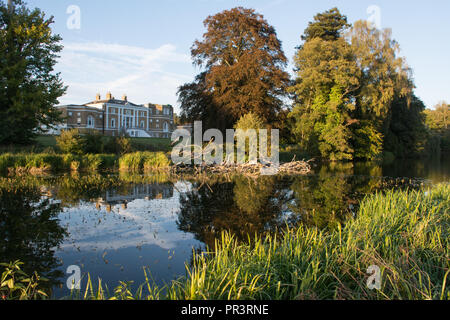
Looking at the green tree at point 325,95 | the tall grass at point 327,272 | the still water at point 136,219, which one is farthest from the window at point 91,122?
the tall grass at point 327,272

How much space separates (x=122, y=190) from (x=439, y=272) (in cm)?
997

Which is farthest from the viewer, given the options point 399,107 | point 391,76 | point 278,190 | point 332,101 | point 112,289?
point 399,107

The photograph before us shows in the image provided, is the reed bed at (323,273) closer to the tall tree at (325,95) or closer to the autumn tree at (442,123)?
the tall tree at (325,95)

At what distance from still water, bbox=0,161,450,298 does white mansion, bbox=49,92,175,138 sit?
49537 millimetres

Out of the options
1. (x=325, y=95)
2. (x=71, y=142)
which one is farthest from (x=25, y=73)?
(x=325, y=95)

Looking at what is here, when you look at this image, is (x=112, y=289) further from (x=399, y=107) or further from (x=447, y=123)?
(x=447, y=123)

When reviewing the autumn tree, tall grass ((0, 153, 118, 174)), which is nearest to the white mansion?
tall grass ((0, 153, 118, 174))

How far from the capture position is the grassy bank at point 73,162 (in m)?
15.9

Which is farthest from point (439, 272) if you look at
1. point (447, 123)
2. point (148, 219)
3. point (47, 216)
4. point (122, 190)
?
point (447, 123)

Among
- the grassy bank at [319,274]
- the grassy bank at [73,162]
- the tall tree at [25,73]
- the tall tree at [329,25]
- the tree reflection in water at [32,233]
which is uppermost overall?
the tall tree at [329,25]

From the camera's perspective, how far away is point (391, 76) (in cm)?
3156

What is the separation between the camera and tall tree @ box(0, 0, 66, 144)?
1939 cm

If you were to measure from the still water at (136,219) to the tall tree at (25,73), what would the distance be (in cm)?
903

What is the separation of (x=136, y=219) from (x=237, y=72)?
21.7m
